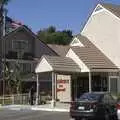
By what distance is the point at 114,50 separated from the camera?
43969 millimetres

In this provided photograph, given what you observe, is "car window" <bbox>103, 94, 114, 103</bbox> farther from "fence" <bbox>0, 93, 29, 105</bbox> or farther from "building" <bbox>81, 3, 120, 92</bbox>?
"fence" <bbox>0, 93, 29, 105</bbox>

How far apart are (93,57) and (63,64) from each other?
2891 mm

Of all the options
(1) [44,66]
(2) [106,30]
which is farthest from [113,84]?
(1) [44,66]

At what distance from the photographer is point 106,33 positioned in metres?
44.9

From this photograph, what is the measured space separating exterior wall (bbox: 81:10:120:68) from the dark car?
16.6m

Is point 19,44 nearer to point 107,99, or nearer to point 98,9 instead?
point 98,9

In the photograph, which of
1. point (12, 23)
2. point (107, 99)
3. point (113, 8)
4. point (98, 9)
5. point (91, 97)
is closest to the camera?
point (91, 97)

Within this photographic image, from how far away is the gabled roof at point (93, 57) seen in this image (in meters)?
41.8

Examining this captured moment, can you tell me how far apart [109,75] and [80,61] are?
10.1ft

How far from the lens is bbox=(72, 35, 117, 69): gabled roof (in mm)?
41750

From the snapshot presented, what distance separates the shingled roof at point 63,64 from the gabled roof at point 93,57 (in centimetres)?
87

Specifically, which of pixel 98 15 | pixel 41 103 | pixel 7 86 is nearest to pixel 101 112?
pixel 41 103

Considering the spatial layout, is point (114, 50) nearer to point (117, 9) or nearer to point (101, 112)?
point (117, 9)

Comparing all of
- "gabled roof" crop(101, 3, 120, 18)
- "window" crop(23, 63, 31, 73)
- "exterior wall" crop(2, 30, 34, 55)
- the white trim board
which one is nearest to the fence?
the white trim board
